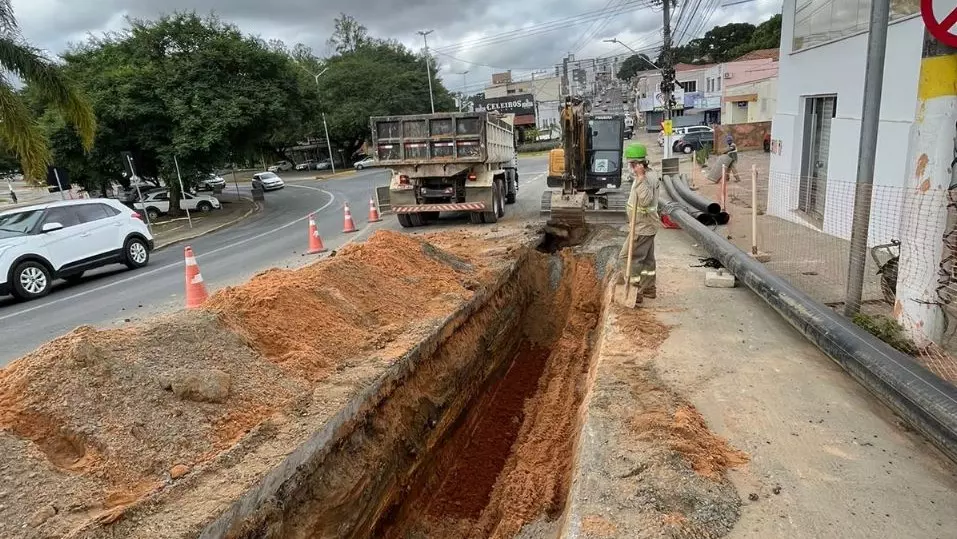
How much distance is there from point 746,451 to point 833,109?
9.17 metres

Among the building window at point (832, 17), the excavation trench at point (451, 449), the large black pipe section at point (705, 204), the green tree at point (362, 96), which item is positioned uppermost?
the green tree at point (362, 96)

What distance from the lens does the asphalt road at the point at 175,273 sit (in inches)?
330

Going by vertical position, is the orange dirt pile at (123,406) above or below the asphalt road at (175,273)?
above

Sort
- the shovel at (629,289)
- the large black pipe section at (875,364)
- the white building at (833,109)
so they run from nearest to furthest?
the large black pipe section at (875,364)
the shovel at (629,289)
the white building at (833,109)

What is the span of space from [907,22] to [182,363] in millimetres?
9452

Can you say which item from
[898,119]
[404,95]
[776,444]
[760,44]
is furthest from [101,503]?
[760,44]

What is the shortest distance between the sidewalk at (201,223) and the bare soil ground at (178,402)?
13071 mm

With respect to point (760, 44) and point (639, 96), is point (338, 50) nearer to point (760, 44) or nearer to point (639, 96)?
point (639, 96)

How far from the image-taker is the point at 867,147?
5375 millimetres

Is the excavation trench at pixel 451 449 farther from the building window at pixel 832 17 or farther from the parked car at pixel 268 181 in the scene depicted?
the parked car at pixel 268 181

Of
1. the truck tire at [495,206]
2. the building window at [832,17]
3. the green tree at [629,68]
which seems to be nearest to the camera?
the building window at [832,17]

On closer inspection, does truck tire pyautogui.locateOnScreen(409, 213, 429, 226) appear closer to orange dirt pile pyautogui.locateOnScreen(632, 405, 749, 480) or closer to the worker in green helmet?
the worker in green helmet

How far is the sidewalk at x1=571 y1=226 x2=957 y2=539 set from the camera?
3.15 m

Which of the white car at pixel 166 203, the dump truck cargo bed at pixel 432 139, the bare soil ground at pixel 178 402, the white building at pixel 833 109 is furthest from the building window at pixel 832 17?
the white car at pixel 166 203
